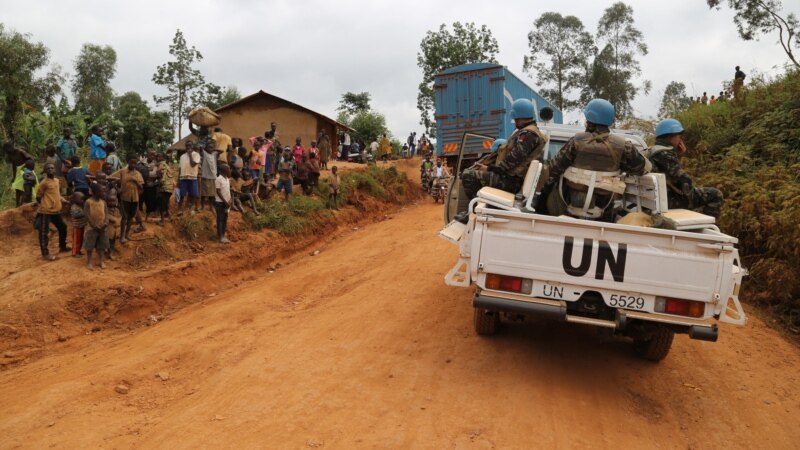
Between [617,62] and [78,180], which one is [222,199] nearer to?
[78,180]

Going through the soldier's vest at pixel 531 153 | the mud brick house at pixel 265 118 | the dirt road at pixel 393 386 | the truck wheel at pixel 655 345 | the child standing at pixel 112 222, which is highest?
the mud brick house at pixel 265 118

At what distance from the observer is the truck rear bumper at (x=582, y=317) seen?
4621 millimetres

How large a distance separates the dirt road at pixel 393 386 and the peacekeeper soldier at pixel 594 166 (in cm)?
153

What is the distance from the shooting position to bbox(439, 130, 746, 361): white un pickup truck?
4.59 metres

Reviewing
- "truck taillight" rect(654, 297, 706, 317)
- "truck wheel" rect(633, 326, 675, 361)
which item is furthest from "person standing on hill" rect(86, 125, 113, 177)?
"truck taillight" rect(654, 297, 706, 317)

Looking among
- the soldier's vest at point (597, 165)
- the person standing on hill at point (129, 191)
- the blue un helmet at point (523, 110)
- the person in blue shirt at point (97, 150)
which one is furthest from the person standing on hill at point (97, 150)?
the soldier's vest at point (597, 165)

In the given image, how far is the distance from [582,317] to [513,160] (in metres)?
1.89

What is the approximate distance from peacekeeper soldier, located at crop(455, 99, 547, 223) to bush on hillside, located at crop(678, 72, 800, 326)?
13.7ft

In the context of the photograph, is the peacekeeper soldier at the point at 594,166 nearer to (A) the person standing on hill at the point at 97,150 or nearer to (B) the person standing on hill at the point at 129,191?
(B) the person standing on hill at the point at 129,191

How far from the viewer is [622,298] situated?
4766 mm

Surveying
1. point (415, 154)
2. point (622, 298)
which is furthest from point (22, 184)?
point (415, 154)

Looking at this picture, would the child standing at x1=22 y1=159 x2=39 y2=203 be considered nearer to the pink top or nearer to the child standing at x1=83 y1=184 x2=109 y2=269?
the child standing at x1=83 y1=184 x2=109 y2=269

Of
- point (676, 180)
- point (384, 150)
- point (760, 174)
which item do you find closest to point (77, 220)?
point (676, 180)

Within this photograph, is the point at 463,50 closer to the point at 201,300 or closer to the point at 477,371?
the point at 201,300
